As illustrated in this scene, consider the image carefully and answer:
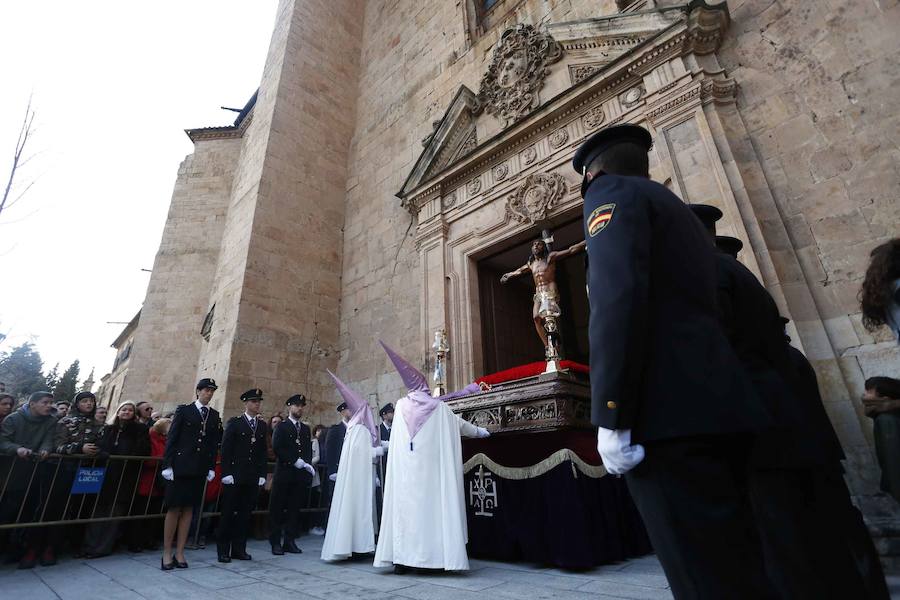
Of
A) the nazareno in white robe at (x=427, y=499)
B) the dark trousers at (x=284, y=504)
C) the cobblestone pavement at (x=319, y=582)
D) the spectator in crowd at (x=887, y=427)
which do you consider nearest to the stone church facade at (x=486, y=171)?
the spectator in crowd at (x=887, y=427)

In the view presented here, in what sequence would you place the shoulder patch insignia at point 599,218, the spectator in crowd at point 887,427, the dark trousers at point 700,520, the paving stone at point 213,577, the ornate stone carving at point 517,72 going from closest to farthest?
1. the dark trousers at point 700,520
2. the shoulder patch insignia at point 599,218
3. the spectator in crowd at point 887,427
4. the paving stone at point 213,577
5. the ornate stone carving at point 517,72

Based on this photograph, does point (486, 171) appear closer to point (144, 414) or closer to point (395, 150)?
point (395, 150)

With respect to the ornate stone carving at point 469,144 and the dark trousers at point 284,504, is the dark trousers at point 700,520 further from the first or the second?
the ornate stone carving at point 469,144

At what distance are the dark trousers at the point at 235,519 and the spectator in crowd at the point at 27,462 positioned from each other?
1649mm

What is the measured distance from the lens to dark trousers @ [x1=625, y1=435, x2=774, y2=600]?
117cm

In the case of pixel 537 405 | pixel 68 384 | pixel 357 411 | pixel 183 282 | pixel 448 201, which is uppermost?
pixel 68 384

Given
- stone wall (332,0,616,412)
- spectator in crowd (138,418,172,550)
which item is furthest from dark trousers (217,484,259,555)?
stone wall (332,0,616,412)

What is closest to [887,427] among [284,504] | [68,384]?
[284,504]

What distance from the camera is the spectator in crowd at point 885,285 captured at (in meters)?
2.32

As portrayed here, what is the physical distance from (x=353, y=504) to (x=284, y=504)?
4.97 ft

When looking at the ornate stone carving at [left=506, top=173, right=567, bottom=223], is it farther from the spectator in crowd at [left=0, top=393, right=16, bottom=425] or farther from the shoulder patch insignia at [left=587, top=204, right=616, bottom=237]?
the spectator in crowd at [left=0, top=393, right=16, bottom=425]

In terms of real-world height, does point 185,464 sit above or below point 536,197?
below

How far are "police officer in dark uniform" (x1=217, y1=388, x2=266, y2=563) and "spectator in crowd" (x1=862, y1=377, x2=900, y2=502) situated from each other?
5586 millimetres

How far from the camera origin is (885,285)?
2348 mm
